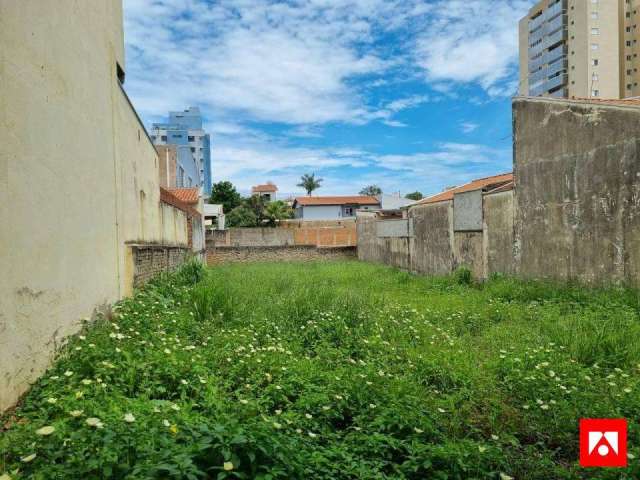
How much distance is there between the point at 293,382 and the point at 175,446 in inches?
65.6

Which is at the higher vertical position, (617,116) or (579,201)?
(617,116)

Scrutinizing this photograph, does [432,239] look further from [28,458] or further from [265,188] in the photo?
[265,188]

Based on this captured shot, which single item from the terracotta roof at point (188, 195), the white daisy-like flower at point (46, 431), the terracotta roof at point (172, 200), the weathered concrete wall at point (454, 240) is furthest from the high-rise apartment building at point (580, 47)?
the white daisy-like flower at point (46, 431)

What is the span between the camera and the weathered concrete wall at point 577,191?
6.82m

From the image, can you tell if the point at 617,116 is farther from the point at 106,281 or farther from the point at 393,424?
the point at 106,281

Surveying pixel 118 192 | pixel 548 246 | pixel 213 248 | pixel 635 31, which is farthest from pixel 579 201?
pixel 635 31

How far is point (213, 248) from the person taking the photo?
22922mm

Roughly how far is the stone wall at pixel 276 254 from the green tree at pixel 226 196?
24.7 metres

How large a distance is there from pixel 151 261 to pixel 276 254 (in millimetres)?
15783

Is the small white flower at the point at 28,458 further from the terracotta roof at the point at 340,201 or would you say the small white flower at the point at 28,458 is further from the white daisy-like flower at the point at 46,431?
the terracotta roof at the point at 340,201

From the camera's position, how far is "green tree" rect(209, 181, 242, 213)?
156 feet

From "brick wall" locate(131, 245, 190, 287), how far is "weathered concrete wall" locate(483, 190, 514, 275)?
728 centimetres

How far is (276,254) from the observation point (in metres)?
23.7

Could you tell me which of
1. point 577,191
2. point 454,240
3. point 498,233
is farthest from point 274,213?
point 577,191
